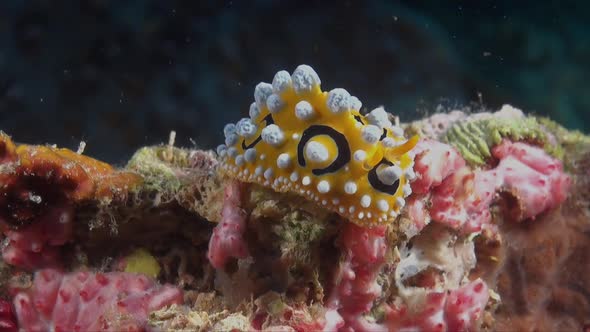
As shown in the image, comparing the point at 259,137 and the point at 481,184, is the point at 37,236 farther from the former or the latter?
the point at 481,184

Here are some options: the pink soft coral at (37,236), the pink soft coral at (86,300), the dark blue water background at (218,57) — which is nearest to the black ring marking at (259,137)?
the pink soft coral at (86,300)

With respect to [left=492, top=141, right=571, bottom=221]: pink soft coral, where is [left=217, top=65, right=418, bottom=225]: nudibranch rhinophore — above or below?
below

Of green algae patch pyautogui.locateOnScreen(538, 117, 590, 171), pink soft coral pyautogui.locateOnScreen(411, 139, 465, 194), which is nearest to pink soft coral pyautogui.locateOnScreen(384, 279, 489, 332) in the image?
pink soft coral pyautogui.locateOnScreen(411, 139, 465, 194)

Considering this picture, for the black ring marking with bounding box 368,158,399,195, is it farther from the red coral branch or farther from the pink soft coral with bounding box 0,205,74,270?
the pink soft coral with bounding box 0,205,74,270

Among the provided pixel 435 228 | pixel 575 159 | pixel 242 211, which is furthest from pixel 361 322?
pixel 575 159

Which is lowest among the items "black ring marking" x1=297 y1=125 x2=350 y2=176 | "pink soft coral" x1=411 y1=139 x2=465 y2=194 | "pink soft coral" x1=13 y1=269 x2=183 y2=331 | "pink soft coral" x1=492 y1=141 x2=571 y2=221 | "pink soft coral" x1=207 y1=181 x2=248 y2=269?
"pink soft coral" x1=13 y1=269 x2=183 y2=331

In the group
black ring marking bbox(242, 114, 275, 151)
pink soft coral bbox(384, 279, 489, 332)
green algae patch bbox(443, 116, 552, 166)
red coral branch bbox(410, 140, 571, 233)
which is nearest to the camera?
black ring marking bbox(242, 114, 275, 151)
